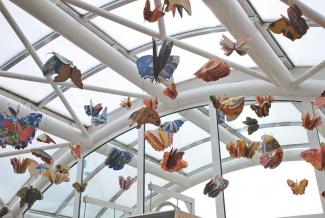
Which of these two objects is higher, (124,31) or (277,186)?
(124,31)

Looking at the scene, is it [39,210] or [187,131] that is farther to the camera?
[39,210]

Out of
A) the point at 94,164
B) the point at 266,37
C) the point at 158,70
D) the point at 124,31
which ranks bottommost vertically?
the point at 158,70

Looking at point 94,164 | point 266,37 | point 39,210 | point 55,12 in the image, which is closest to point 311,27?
point 266,37

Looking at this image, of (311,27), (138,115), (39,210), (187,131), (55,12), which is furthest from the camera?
(39,210)

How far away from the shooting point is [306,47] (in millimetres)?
7816

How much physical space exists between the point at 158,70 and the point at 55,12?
277cm

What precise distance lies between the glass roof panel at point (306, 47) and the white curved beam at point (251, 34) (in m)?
0.67

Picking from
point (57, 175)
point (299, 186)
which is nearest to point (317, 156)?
point (299, 186)

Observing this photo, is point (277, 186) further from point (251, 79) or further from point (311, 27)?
point (311, 27)

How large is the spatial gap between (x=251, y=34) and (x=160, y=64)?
246cm

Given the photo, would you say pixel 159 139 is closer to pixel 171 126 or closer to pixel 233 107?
pixel 171 126

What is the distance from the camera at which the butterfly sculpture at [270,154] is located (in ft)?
19.9

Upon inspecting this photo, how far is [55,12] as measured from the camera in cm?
657

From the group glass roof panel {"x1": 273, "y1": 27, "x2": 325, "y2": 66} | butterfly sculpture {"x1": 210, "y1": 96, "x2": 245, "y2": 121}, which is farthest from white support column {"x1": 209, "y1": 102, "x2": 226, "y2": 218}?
butterfly sculpture {"x1": 210, "y1": 96, "x2": 245, "y2": 121}
